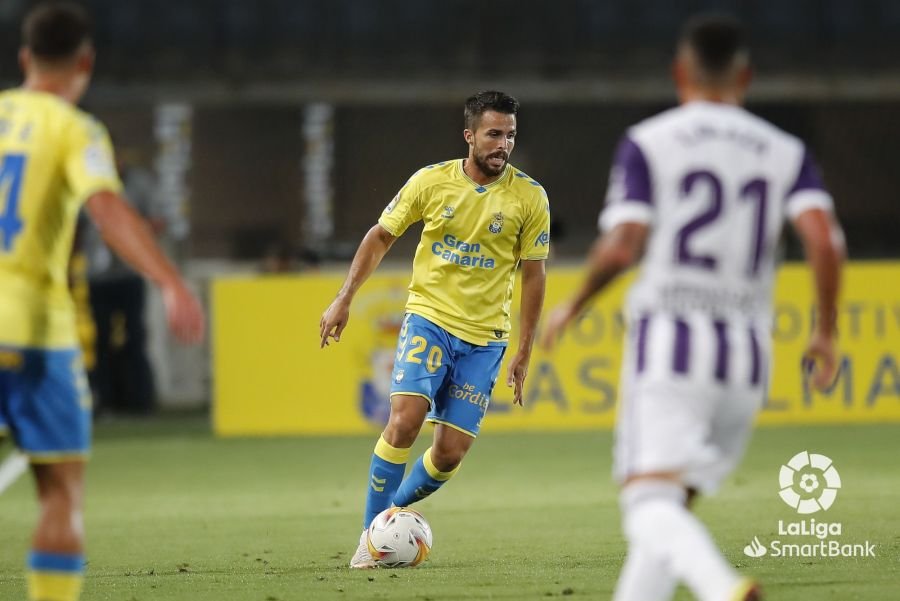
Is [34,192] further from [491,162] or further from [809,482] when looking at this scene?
[809,482]

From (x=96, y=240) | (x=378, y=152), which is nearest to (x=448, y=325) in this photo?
(x=96, y=240)

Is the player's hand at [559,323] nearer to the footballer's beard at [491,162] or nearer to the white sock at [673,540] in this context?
the white sock at [673,540]

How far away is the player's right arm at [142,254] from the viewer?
4.37 metres

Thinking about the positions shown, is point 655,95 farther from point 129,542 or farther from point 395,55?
point 129,542

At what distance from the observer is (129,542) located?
7949mm

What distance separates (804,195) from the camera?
4.48 m

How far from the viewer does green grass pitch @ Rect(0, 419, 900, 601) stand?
6.27 m

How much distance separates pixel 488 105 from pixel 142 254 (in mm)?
2914

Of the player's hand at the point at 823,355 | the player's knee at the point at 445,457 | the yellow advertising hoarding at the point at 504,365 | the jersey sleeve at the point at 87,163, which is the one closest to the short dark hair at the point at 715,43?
the player's hand at the point at 823,355

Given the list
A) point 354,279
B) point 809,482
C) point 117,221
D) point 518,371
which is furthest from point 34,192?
point 809,482

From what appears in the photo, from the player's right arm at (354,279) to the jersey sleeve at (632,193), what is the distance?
254 centimetres

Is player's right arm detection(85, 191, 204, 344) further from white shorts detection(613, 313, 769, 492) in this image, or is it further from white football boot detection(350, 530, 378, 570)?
white football boot detection(350, 530, 378, 570)

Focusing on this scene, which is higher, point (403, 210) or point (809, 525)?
point (403, 210)

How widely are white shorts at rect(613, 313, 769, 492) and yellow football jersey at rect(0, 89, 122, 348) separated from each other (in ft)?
5.09
